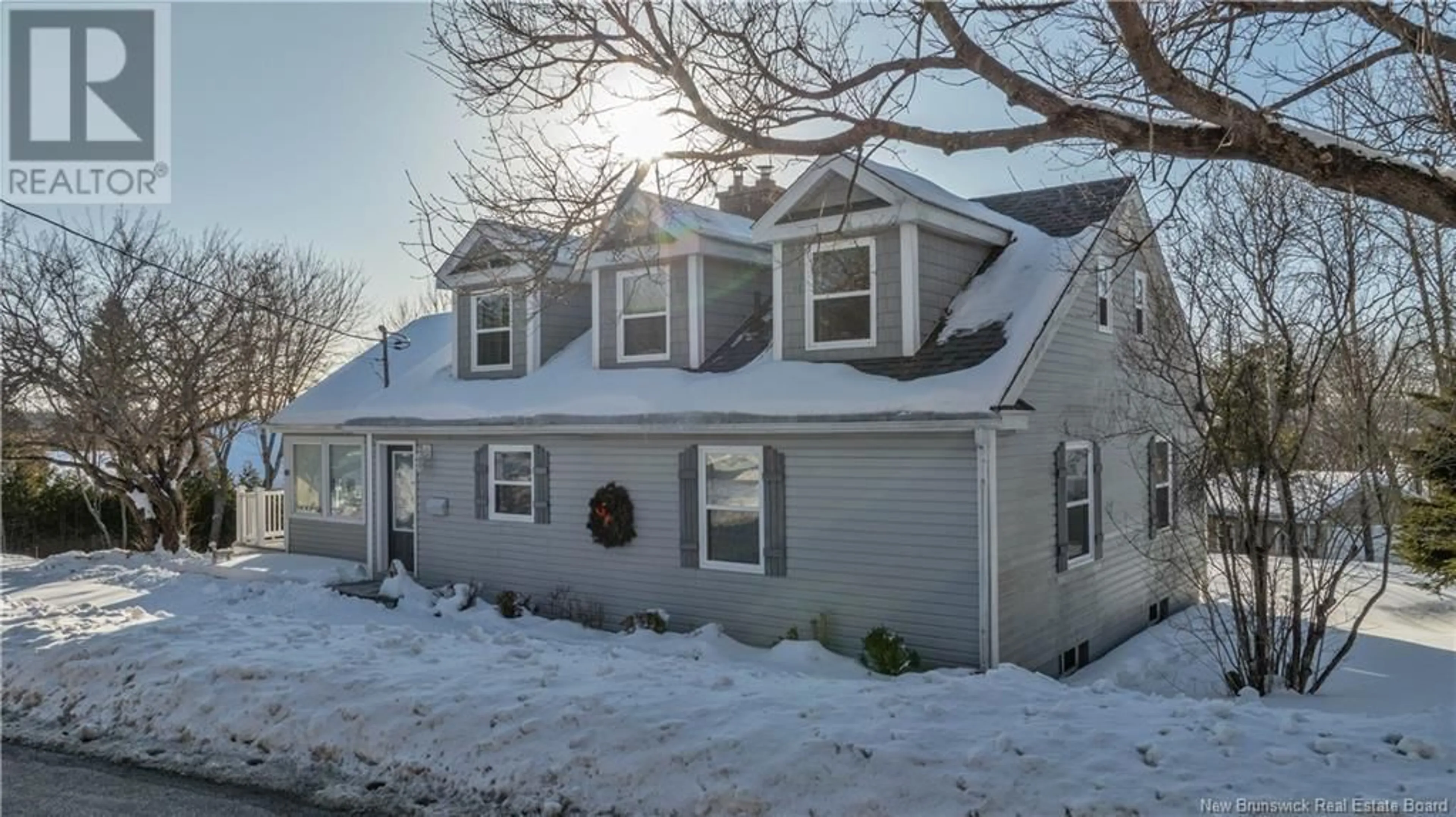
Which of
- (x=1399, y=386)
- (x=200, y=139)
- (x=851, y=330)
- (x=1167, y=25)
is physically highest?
(x=200, y=139)

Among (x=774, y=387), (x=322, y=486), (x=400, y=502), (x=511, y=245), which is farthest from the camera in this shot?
(x=322, y=486)

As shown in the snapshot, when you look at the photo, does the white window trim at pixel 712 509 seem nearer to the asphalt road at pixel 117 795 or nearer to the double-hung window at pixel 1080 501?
the double-hung window at pixel 1080 501

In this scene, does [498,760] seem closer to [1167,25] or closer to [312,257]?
[1167,25]

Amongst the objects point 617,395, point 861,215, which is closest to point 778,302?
point 861,215

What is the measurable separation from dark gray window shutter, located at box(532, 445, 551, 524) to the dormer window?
7.60ft

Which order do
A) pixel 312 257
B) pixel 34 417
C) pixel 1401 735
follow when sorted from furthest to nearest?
pixel 312 257 → pixel 34 417 → pixel 1401 735

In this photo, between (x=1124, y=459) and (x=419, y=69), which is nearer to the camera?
(x=419, y=69)

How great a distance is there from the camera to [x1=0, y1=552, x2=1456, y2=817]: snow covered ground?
447 centimetres

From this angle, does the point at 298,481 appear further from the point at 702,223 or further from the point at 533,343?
the point at 702,223

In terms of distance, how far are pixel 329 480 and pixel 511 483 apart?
503cm

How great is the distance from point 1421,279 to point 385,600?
13381 millimetres

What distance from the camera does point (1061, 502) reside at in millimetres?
10211

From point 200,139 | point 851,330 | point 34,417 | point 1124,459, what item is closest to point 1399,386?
point 1124,459

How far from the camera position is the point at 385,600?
12320 mm
